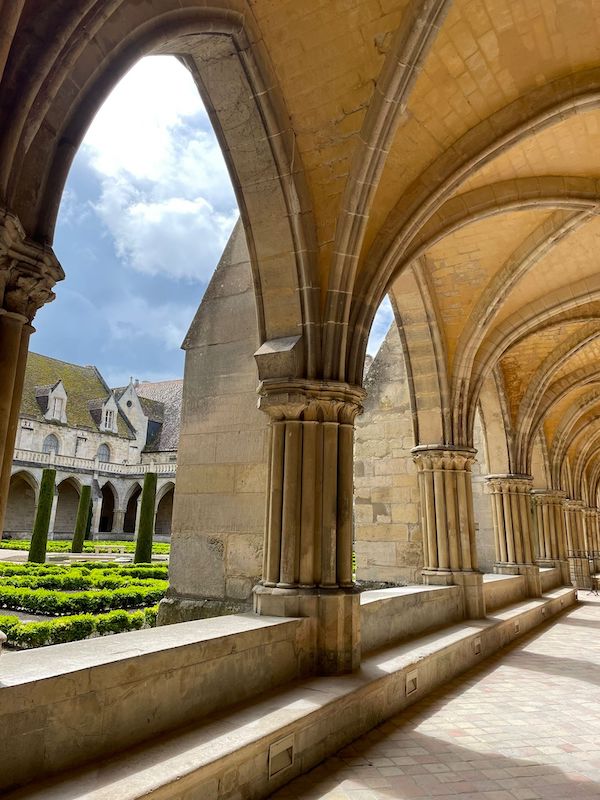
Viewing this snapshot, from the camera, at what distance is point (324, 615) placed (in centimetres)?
385

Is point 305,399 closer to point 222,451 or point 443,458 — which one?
point 222,451

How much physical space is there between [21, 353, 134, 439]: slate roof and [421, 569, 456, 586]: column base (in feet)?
84.6

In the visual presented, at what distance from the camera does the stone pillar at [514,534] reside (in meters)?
10.1

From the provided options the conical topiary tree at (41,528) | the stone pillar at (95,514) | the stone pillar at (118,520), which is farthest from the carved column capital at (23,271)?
the stone pillar at (118,520)

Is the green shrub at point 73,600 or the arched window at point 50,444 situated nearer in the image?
the green shrub at point 73,600

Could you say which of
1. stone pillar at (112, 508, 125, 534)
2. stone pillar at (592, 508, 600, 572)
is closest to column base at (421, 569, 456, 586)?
stone pillar at (592, 508, 600, 572)

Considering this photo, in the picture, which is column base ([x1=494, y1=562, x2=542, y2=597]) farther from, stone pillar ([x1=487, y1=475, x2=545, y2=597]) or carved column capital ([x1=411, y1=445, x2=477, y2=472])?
carved column capital ([x1=411, y1=445, x2=477, y2=472])

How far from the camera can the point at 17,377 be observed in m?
2.18

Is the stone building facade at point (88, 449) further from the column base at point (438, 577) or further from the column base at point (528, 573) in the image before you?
the column base at point (438, 577)

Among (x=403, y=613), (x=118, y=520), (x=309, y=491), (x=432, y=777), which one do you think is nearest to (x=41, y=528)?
(x=403, y=613)

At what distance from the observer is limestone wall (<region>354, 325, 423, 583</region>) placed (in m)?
8.30

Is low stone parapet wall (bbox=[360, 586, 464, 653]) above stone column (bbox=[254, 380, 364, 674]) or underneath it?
underneath

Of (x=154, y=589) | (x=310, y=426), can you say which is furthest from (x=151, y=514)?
(x=310, y=426)

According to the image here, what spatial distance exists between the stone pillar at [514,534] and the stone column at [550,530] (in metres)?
3.58
